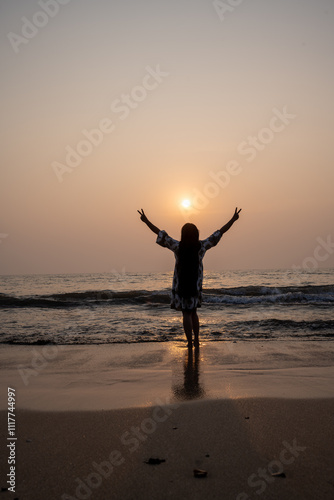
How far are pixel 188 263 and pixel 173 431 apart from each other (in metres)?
3.64

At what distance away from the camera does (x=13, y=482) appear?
1988 millimetres

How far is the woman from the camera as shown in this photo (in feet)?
19.9

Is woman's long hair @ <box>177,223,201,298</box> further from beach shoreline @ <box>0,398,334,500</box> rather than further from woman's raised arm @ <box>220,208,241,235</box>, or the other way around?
beach shoreline @ <box>0,398,334,500</box>

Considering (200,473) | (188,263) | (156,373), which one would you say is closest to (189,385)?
(156,373)

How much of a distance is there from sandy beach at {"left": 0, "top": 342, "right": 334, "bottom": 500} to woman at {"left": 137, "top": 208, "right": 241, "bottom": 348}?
136 centimetres

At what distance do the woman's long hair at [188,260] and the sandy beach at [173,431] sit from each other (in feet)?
5.02

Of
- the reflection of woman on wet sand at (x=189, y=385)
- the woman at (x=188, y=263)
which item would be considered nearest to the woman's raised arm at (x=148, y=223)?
the woman at (x=188, y=263)

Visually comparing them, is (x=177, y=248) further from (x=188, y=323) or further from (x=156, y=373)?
(x=156, y=373)

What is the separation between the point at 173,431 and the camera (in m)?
2.58

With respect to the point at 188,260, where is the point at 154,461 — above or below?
below

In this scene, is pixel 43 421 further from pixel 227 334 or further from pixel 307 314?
Answer: pixel 307 314

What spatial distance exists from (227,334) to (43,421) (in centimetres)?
555

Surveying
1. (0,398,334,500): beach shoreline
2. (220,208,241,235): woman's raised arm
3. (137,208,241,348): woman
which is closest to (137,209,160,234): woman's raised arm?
(137,208,241,348): woman

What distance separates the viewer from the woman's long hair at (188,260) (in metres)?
6.06
